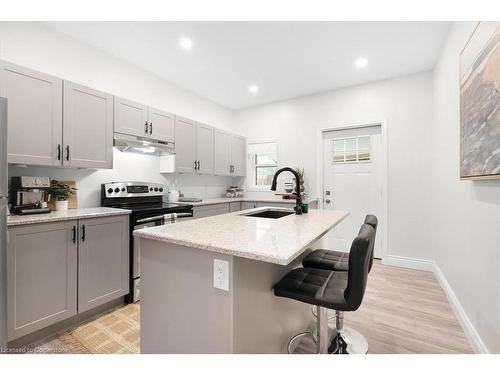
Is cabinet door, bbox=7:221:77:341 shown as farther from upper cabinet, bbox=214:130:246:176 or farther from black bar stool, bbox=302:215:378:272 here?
upper cabinet, bbox=214:130:246:176

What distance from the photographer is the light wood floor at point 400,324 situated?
181 cm

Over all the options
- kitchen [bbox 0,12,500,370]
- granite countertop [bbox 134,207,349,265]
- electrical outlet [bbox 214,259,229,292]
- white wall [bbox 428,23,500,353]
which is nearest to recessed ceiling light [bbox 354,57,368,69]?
kitchen [bbox 0,12,500,370]

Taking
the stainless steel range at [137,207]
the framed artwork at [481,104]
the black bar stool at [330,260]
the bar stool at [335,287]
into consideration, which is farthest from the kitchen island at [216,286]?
the framed artwork at [481,104]

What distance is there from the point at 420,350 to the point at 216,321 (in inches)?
63.6

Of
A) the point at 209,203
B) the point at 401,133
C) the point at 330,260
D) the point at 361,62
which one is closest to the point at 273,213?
the point at 330,260

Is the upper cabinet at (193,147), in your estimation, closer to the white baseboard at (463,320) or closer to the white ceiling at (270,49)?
the white ceiling at (270,49)

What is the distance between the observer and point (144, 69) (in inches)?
134

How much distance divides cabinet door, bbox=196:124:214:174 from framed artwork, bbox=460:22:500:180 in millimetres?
3183

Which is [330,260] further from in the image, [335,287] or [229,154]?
[229,154]

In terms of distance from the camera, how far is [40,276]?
1890 mm

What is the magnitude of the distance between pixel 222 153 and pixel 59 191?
2.56 metres

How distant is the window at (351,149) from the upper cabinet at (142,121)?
2.70 m
